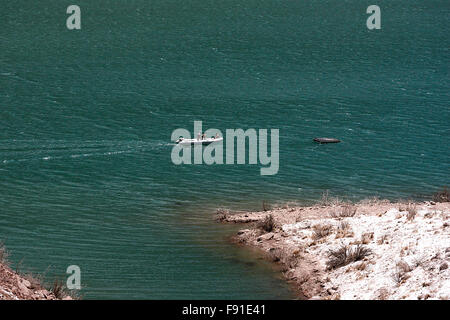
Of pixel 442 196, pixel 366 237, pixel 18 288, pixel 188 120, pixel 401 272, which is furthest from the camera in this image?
pixel 188 120

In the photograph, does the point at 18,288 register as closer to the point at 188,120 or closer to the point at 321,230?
the point at 321,230

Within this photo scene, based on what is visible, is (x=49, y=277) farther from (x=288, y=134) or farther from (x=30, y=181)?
(x=288, y=134)

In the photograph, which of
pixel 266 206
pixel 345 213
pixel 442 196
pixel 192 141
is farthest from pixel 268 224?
pixel 192 141

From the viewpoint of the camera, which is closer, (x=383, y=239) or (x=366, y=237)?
(x=383, y=239)

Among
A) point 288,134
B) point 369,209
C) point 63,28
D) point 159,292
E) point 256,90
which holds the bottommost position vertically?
point 159,292

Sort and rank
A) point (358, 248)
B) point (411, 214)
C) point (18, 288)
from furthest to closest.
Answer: point (411, 214) → point (358, 248) → point (18, 288)

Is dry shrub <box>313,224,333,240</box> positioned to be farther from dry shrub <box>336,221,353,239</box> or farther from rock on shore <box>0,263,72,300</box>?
rock on shore <box>0,263,72,300</box>

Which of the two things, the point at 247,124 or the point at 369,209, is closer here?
the point at 369,209
